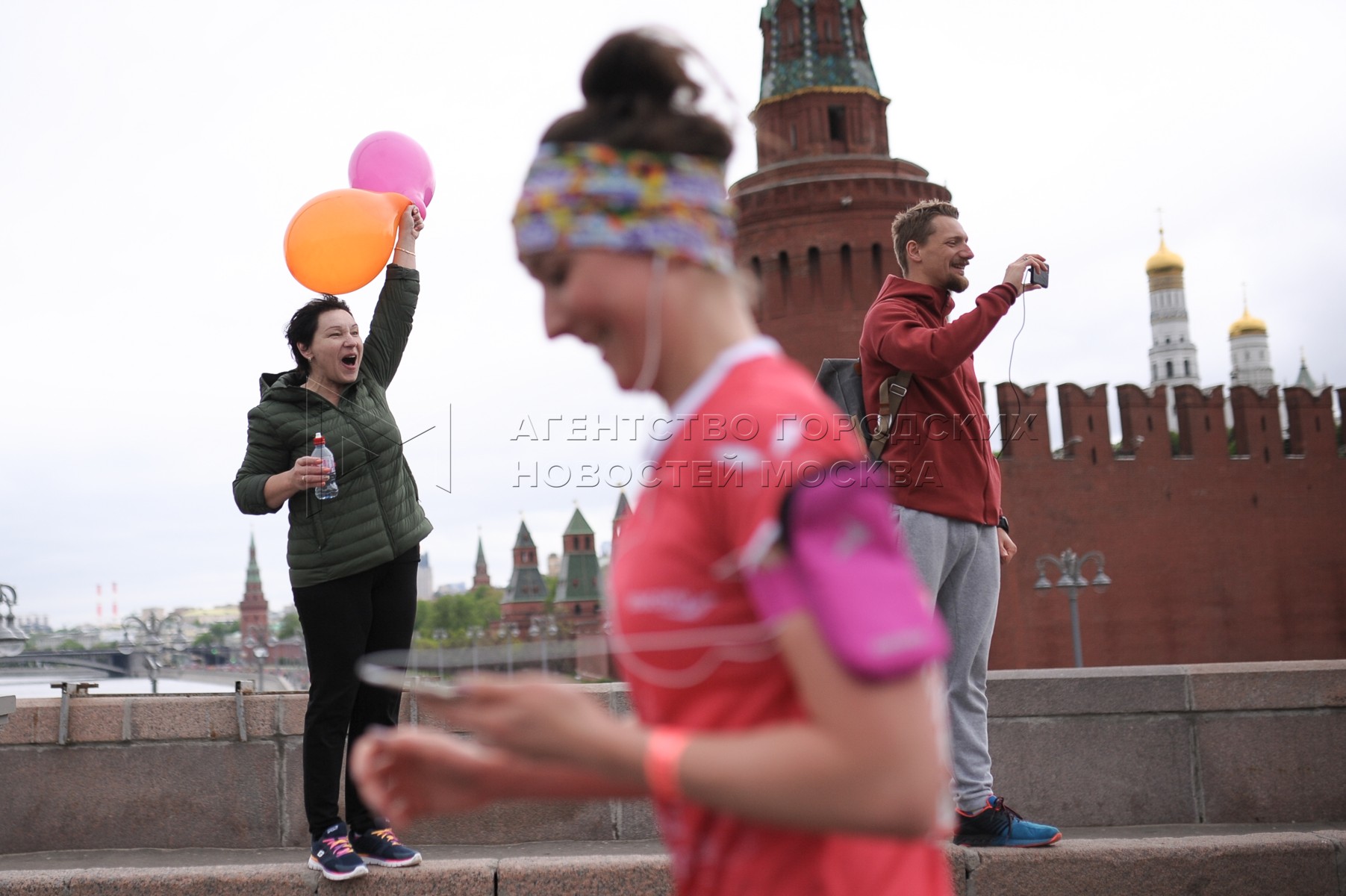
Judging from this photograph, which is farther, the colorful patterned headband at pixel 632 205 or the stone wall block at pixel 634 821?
the stone wall block at pixel 634 821

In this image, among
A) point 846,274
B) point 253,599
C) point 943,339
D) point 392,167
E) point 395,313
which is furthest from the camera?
point 253,599

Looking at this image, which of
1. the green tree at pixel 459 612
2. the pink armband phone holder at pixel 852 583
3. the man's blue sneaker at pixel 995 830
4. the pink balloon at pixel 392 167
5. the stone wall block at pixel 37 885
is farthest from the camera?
the green tree at pixel 459 612

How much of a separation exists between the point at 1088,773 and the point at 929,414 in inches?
76.7

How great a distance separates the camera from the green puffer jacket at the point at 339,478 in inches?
137

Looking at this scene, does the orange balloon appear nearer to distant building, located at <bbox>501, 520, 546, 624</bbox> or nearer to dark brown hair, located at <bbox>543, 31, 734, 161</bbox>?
dark brown hair, located at <bbox>543, 31, 734, 161</bbox>

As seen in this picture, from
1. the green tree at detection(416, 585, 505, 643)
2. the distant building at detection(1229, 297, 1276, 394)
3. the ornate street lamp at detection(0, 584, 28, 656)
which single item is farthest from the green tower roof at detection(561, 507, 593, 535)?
the ornate street lamp at detection(0, 584, 28, 656)

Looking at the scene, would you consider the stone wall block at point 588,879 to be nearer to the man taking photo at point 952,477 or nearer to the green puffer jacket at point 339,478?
the man taking photo at point 952,477

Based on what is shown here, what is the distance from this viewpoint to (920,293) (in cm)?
358

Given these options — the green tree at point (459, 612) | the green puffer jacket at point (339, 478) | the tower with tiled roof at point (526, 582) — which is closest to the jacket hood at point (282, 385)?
the green puffer jacket at point (339, 478)

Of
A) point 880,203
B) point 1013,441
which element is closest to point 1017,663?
point 1013,441

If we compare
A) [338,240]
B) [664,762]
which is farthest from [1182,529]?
[664,762]

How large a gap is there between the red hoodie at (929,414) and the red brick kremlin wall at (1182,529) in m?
25.8

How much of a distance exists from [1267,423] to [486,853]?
33563mm

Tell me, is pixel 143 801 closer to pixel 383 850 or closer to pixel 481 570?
pixel 383 850
